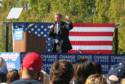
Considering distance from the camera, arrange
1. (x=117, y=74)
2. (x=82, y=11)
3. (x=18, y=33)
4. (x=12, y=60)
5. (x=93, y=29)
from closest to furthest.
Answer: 1. (x=117, y=74)
2. (x=12, y=60)
3. (x=18, y=33)
4. (x=93, y=29)
5. (x=82, y=11)

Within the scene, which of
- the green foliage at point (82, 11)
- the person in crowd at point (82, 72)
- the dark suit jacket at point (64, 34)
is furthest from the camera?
the green foliage at point (82, 11)

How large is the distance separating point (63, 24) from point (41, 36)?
1010mm

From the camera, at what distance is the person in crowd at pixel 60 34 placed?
1345 centimetres

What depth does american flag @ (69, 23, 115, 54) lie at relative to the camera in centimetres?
1456

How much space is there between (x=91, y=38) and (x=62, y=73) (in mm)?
8855

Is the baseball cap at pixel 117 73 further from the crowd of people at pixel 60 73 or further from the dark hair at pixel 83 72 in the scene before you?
the dark hair at pixel 83 72

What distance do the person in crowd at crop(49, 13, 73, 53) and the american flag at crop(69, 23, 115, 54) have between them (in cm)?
76

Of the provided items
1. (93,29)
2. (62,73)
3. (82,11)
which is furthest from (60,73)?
(82,11)

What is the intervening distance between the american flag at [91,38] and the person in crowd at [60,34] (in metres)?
0.76

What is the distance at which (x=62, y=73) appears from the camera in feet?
19.3

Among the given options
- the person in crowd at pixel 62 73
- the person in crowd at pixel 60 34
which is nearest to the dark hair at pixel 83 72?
the person in crowd at pixel 62 73

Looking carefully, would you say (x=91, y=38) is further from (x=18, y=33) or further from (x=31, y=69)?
(x=31, y=69)

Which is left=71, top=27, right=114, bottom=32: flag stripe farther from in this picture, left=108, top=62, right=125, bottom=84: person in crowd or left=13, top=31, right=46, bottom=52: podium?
left=108, top=62, right=125, bottom=84: person in crowd

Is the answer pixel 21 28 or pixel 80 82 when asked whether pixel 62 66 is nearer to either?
pixel 80 82
